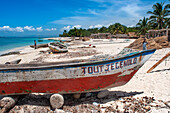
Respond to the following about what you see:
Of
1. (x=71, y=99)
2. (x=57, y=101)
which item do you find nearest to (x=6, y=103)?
(x=57, y=101)

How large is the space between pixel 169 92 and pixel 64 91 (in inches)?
162

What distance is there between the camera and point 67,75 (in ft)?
13.6

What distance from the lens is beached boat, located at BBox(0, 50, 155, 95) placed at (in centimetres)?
408

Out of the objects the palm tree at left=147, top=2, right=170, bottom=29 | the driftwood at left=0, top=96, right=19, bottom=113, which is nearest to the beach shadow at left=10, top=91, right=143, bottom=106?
the driftwood at left=0, top=96, right=19, bottom=113

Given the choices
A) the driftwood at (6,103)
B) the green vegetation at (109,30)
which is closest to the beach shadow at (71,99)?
the driftwood at (6,103)

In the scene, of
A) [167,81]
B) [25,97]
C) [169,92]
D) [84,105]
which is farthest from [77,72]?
[167,81]

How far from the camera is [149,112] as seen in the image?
370 cm

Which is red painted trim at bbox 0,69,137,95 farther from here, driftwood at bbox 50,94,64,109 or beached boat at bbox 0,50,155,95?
driftwood at bbox 50,94,64,109

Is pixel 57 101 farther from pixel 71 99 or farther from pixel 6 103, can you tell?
pixel 6 103

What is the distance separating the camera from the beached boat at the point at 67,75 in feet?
13.4

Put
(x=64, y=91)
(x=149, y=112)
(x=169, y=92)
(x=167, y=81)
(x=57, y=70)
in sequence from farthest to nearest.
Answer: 1. (x=167, y=81)
2. (x=169, y=92)
3. (x=64, y=91)
4. (x=57, y=70)
5. (x=149, y=112)

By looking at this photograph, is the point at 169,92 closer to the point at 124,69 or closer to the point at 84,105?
the point at 124,69

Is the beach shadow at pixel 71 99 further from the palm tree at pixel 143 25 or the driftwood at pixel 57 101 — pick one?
the palm tree at pixel 143 25

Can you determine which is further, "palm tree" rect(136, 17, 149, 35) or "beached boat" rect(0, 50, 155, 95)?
"palm tree" rect(136, 17, 149, 35)
